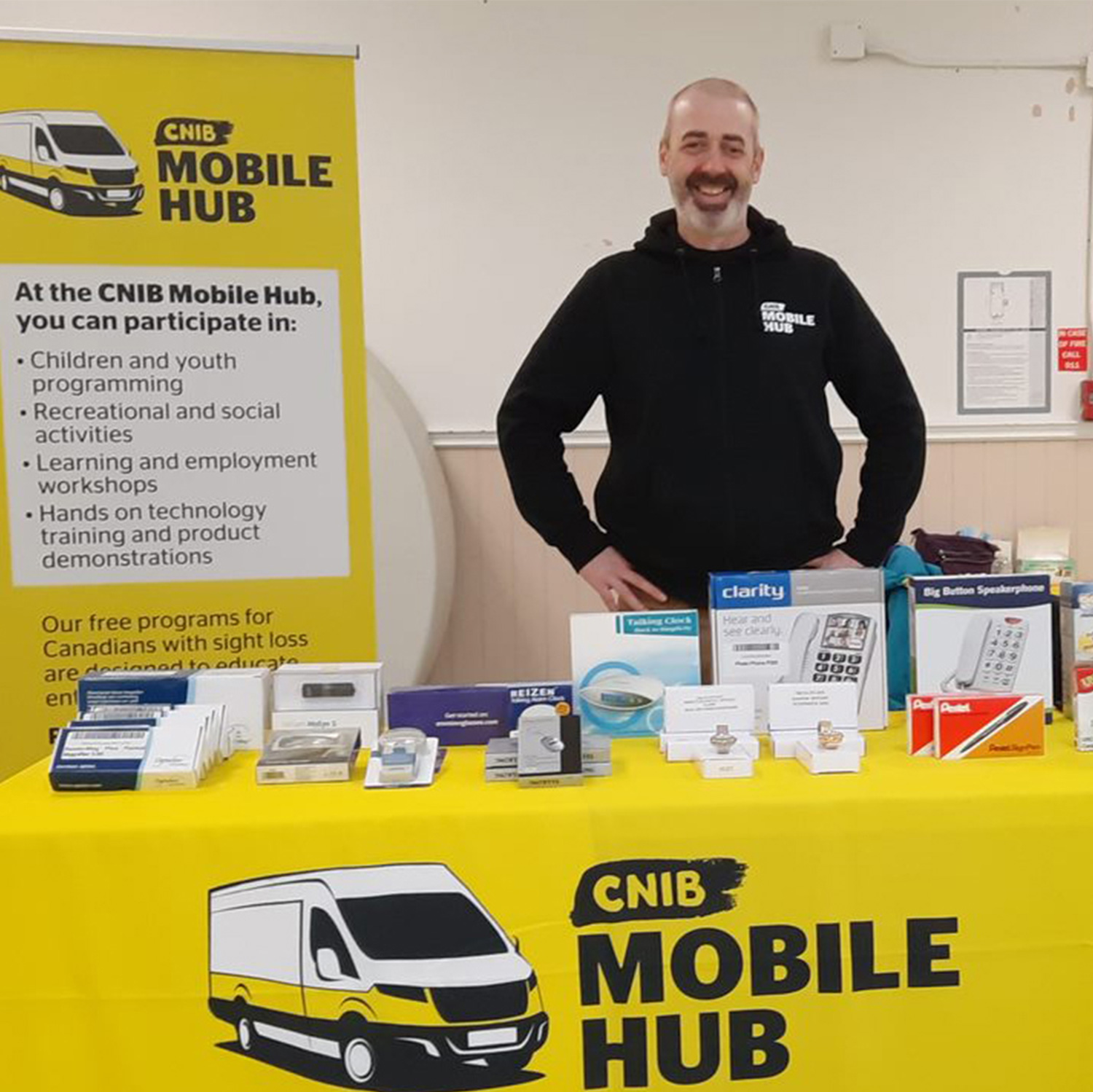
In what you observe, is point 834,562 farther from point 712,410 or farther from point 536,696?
point 536,696

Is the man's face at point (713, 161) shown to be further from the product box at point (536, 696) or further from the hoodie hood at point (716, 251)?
the product box at point (536, 696)

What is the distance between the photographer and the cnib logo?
202 cm

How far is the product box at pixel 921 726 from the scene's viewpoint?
1326mm

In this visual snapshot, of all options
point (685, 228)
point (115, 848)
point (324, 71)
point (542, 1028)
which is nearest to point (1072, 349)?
point (685, 228)

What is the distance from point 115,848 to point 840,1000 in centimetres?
84

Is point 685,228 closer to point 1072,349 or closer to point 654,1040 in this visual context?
point 654,1040

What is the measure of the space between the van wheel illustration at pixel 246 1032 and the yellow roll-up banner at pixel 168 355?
110cm

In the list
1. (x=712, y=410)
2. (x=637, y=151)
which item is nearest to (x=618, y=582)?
(x=712, y=410)

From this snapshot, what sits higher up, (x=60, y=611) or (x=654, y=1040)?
(x=60, y=611)

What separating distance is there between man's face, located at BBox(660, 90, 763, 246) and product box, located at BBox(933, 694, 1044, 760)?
107 cm

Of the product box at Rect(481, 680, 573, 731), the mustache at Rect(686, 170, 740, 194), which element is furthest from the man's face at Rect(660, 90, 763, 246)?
the product box at Rect(481, 680, 573, 731)

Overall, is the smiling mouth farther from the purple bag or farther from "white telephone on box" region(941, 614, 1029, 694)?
the purple bag

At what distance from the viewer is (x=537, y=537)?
318 cm

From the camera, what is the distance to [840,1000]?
3.81 feet
